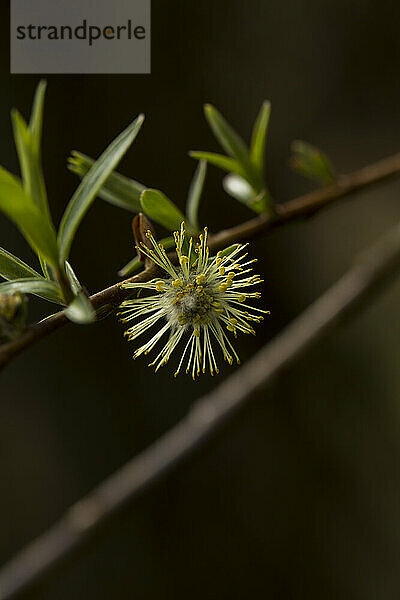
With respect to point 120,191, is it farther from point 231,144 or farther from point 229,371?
point 229,371

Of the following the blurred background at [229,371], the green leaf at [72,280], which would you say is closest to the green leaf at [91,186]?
the green leaf at [72,280]

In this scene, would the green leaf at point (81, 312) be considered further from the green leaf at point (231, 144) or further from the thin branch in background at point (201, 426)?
the thin branch in background at point (201, 426)

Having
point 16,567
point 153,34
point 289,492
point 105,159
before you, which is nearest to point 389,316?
point 289,492

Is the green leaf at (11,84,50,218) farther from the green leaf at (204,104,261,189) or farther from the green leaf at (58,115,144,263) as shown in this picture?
the green leaf at (204,104,261,189)

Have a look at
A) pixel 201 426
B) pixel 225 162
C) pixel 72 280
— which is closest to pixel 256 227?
pixel 225 162

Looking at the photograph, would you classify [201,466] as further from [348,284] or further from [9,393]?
[348,284]

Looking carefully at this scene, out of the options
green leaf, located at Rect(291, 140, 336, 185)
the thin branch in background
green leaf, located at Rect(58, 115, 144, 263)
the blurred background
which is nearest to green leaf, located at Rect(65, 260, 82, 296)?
green leaf, located at Rect(58, 115, 144, 263)
